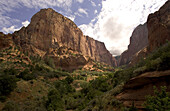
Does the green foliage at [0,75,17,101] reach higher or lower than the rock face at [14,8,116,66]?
lower

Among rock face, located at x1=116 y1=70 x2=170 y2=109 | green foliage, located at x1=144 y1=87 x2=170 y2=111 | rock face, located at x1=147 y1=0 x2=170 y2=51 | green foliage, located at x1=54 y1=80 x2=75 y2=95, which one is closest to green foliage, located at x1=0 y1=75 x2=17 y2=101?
green foliage, located at x1=54 y1=80 x2=75 y2=95

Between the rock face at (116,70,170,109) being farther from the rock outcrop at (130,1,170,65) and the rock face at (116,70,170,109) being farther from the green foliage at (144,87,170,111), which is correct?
the rock outcrop at (130,1,170,65)

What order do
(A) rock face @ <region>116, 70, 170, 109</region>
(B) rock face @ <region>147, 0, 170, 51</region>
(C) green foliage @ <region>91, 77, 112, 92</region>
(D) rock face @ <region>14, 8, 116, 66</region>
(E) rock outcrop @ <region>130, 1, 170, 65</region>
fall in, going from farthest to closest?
(D) rock face @ <region>14, 8, 116, 66</region> < (B) rock face @ <region>147, 0, 170, 51</region> < (E) rock outcrop @ <region>130, 1, 170, 65</region> < (C) green foliage @ <region>91, 77, 112, 92</region> < (A) rock face @ <region>116, 70, 170, 109</region>

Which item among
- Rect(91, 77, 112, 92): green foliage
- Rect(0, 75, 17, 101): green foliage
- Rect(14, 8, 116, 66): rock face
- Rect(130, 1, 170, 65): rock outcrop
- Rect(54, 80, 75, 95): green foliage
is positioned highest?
Rect(14, 8, 116, 66): rock face

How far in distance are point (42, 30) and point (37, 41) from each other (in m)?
10.6

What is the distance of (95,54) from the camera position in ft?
406

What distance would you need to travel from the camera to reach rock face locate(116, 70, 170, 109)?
4.80 m

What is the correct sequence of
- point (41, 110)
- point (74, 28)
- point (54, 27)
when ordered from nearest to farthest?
point (41, 110) < point (54, 27) < point (74, 28)

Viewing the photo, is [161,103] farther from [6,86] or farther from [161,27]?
[161,27]

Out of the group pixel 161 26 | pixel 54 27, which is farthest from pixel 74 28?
pixel 161 26

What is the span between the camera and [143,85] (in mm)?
5754

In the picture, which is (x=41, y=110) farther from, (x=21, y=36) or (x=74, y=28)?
(x=74, y=28)

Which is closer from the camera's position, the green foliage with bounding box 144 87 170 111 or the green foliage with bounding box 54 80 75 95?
the green foliage with bounding box 144 87 170 111

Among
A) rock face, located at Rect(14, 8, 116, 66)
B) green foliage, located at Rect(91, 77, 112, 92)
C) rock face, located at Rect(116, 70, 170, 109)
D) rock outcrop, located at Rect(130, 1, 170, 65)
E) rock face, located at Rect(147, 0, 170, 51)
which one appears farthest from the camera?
rock face, located at Rect(14, 8, 116, 66)
